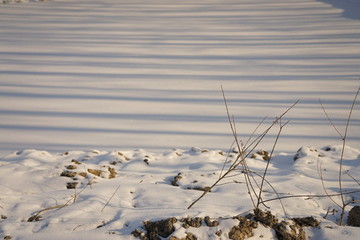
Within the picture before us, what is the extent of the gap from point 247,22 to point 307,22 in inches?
48.3

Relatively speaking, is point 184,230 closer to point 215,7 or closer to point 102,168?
point 102,168

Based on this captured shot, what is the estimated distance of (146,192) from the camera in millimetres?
1461

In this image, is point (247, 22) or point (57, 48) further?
point (247, 22)

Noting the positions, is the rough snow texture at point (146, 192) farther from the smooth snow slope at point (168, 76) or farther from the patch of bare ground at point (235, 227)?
the smooth snow slope at point (168, 76)

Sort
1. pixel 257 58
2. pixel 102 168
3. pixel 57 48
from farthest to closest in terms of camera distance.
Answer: pixel 57 48, pixel 257 58, pixel 102 168

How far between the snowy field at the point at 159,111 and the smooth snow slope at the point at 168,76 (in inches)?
0.7

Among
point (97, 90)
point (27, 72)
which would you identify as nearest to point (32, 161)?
point (97, 90)

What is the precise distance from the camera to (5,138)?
246cm

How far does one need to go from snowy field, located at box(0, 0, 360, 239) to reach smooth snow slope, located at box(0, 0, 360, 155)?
0.02m

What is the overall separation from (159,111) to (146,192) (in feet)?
5.07

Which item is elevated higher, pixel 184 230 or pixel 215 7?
pixel 215 7

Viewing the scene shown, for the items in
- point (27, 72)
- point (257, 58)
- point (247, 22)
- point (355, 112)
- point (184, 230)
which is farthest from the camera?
point (247, 22)

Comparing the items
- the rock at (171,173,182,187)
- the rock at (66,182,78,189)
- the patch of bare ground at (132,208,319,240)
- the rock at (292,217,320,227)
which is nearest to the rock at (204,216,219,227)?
the patch of bare ground at (132,208,319,240)

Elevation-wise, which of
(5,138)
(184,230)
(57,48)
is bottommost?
(5,138)
